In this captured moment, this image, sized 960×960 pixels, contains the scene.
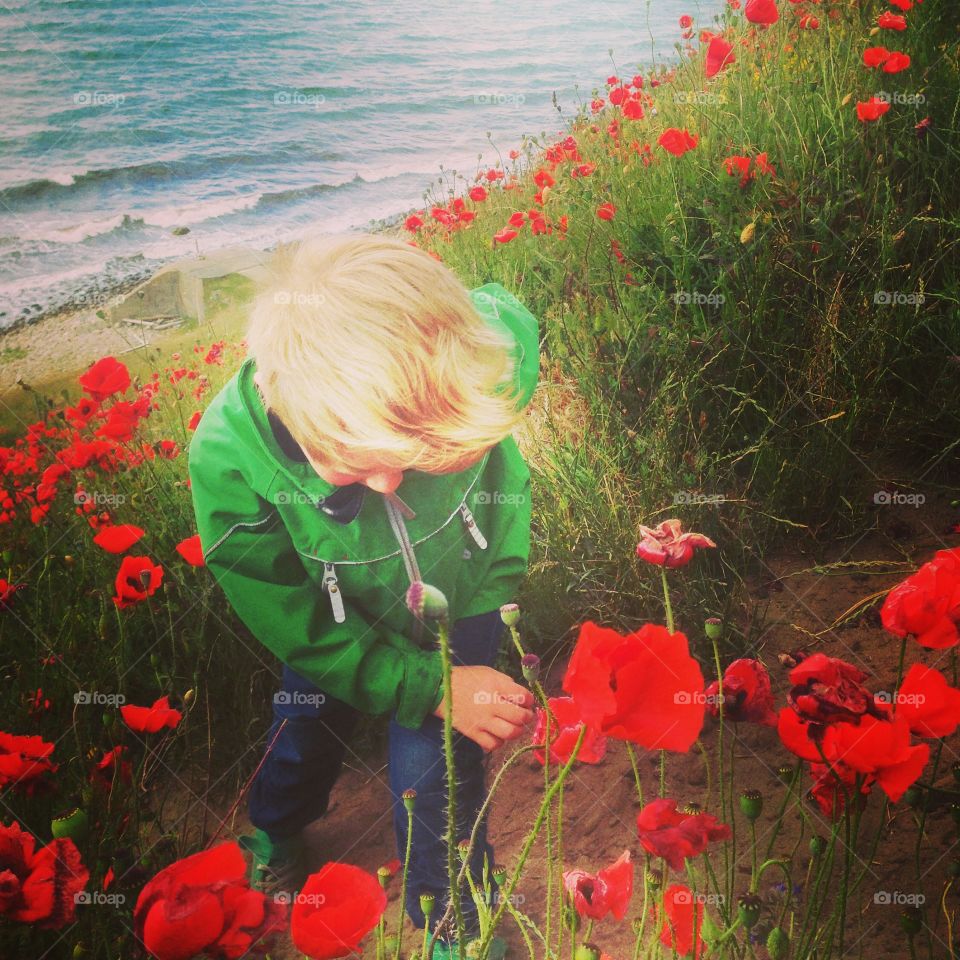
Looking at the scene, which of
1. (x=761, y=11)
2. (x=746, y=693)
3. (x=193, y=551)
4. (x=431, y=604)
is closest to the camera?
(x=431, y=604)

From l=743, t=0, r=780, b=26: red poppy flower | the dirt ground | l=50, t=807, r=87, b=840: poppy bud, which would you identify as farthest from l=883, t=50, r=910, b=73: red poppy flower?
l=50, t=807, r=87, b=840: poppy bud

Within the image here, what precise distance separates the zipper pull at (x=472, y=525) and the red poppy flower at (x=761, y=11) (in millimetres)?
1290

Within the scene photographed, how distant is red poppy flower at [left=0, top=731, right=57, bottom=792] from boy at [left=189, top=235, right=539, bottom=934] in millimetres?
355

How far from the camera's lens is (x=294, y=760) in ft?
4.54

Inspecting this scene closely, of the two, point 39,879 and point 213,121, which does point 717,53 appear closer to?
point 213,121

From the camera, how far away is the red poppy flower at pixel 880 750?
893 mm

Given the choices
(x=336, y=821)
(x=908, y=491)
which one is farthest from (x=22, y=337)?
(x=908, y=491)

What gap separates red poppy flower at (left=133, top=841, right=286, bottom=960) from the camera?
0.82 metres

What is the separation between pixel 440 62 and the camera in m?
1.52

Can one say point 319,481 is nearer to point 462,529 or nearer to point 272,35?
point 462,529

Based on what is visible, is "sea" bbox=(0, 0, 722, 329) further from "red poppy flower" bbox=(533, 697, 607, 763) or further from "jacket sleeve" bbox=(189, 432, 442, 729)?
Answer: "red poppy flower" bbox=(533, 697, 607, 763)

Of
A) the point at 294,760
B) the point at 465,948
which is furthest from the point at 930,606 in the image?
the point at 294,760

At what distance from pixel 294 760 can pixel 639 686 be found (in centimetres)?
80

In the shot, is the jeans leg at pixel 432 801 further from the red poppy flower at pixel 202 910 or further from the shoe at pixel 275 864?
the red poppy flower at pixel 202 910
